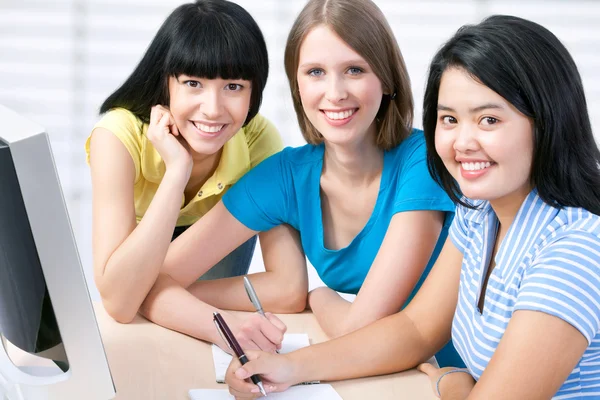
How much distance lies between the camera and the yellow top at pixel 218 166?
68.8 inches

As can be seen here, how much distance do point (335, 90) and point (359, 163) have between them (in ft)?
0.67

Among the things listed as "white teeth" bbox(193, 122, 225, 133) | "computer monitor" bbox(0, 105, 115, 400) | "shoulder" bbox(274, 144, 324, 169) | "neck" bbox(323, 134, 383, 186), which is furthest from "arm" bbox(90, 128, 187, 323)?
"computer monitor" bbox(0, 105, 115, 400)

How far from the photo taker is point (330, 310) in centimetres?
151

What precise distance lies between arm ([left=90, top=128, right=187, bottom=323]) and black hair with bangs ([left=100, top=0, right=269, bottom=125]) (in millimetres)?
178

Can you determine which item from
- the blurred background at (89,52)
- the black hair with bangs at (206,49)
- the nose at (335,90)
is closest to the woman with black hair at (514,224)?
the nose at (335,90)

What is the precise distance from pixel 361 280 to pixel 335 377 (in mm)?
442

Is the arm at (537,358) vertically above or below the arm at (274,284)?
above

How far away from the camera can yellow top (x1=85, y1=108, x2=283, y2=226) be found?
175 cm

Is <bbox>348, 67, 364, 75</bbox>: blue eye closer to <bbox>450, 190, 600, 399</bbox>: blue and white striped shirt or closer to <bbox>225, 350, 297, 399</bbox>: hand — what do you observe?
<bbox>450, 190, 600, 399</bbox>: blue and white striped shirt

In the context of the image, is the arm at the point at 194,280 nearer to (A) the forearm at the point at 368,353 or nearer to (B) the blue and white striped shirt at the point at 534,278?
(A) the forearm at the point at 368,353

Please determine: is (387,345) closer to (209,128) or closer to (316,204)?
(316,204)

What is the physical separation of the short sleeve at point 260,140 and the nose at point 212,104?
290 mm

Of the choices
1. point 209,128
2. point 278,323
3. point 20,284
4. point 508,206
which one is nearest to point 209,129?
point 209,128

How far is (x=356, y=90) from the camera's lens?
1.53m
